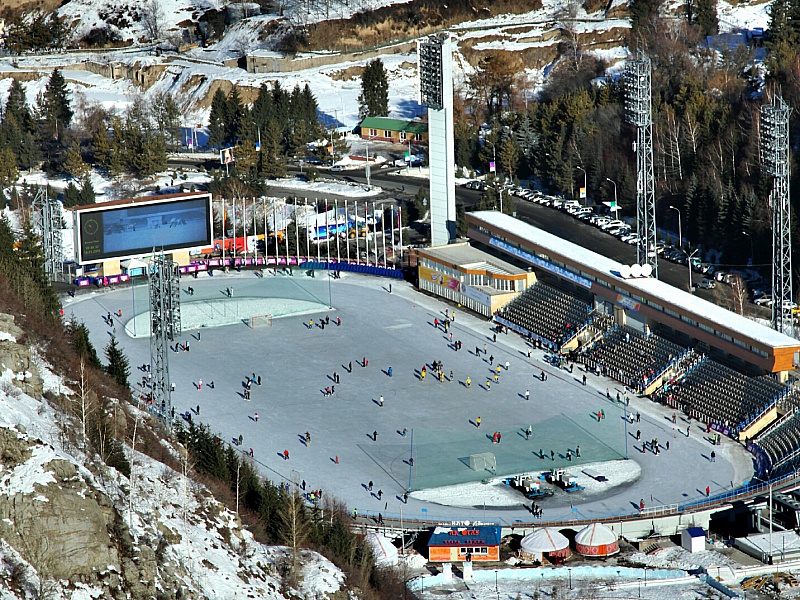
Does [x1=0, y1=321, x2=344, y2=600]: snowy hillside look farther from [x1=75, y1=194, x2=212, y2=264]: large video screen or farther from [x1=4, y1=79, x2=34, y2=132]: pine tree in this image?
[x1=4, y1=79, x2=34, y2=132]: pine tree

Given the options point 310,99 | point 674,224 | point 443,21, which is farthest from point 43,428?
point 443,21

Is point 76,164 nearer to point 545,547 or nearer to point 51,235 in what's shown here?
point 51,235

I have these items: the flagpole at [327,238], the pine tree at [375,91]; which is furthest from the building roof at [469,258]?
the pine tree at [375,91]

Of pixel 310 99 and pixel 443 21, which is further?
pixel 443 21

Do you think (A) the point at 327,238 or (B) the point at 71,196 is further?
(B) the point at 71,196

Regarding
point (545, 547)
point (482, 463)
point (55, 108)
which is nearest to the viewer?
point (545, 547)

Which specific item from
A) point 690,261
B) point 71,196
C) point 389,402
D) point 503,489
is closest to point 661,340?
point 389,402

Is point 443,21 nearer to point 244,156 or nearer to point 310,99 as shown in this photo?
point 310,99
